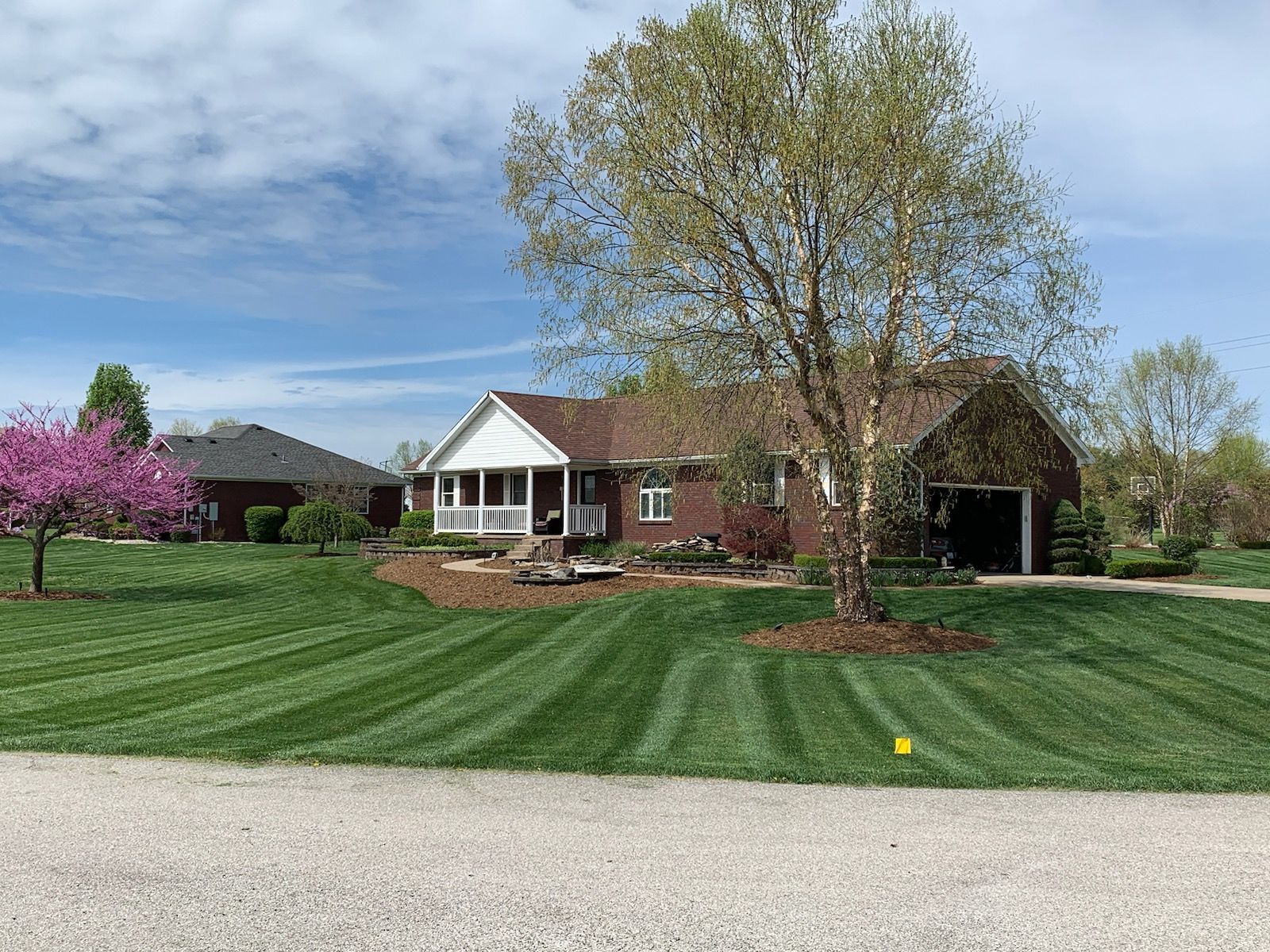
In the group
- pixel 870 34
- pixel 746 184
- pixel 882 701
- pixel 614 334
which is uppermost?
A: pixel 870 34

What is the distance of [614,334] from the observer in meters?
14.9

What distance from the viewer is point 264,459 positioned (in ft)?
163

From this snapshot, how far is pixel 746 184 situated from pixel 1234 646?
9.97m

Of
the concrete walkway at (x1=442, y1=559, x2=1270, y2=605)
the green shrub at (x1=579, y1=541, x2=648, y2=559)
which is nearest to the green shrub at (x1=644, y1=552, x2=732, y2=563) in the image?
the concrete walkway at (x1=442, y1=559, x2=1270, y2=605)

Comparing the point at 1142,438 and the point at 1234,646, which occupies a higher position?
the point at 1142,438

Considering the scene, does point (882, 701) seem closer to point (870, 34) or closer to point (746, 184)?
point (746, 184)

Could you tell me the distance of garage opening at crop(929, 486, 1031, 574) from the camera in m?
28.9

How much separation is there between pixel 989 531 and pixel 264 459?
A: 34.7 m

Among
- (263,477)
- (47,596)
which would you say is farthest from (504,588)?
(263,477)

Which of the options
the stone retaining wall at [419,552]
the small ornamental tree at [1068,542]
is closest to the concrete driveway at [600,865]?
the small ornamental tree at [1068,542]

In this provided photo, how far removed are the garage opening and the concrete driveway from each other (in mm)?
22447

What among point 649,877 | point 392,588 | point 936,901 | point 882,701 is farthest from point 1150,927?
point 392,588

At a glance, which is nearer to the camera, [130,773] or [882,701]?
[130,773]

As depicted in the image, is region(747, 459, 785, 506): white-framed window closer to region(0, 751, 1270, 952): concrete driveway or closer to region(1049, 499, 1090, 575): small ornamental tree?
region(1049, 499, 1090, 575): small ornamental tree
